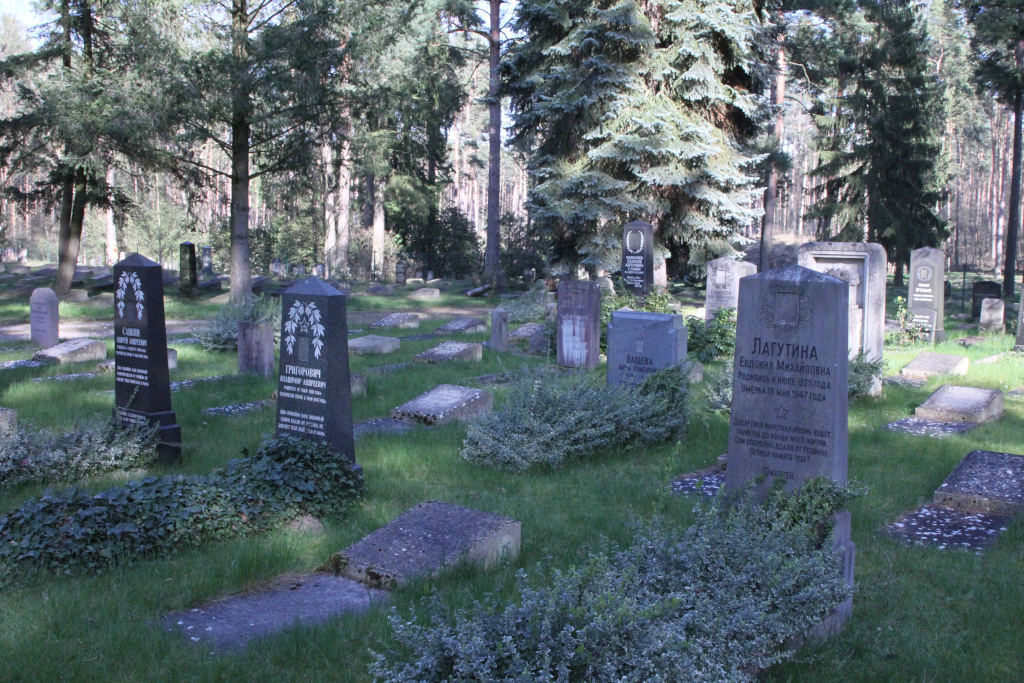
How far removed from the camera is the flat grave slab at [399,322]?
18125 mm

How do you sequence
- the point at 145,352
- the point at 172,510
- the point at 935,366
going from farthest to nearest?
the point at 935,366, the point at 145,352, the point at 172,510

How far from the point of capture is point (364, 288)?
29.3 m

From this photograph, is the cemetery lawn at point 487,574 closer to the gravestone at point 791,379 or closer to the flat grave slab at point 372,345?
the gravestone at point 791,379

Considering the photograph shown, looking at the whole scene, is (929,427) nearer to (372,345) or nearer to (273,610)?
(273,610)

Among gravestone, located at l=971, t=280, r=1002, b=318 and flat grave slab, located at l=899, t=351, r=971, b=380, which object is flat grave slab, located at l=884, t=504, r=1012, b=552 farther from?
gravestone, located at l=971, t=280, r=1002, b=318

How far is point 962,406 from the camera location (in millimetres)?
9172

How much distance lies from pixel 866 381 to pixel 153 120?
17.4m

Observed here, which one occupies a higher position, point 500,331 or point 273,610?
point 500,331

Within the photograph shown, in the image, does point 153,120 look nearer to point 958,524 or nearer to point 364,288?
point 364,288

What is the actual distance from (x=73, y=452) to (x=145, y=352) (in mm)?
1186

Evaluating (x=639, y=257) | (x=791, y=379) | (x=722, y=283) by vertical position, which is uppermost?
(x=639, y=257)

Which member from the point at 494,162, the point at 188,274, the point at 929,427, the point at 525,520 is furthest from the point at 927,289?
the point at 188,274

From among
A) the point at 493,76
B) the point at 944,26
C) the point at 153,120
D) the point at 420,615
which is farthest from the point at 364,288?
the point at 944,26

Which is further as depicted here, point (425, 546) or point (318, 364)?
point (318, 364)
